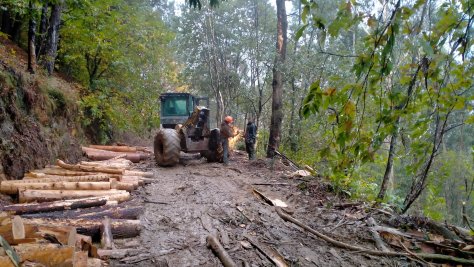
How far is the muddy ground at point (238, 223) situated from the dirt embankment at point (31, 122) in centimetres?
240

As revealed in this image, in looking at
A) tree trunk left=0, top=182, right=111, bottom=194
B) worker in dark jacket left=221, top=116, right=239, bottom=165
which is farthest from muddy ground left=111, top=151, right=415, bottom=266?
worker in dark jacket left=221, top=116, right=239, bottom=165

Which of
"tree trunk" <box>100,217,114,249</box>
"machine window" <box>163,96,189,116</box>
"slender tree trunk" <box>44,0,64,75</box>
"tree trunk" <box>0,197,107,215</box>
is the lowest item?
"tree trunk" <box>100,217,114,249</box>

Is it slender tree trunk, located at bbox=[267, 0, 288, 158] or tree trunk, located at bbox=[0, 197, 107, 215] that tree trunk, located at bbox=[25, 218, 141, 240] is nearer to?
tree trunk, located at bbox=[0, 197, 107, 215]

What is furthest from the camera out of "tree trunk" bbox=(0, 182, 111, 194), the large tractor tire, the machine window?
the machine window

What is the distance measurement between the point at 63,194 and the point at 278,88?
8.87m

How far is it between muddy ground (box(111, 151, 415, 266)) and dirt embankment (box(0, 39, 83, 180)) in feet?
7.86

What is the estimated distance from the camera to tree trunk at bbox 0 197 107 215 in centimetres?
459

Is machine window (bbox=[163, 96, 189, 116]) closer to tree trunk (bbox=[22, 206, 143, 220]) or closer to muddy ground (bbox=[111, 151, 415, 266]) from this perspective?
muddy ground (bbox=[111, 151, 415, 266])

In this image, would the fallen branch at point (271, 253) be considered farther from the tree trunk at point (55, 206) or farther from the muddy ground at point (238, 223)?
the tree trunk at point (55, 206)

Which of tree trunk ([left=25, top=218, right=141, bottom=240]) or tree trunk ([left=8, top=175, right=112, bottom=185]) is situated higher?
tree trunk ([left=8, top=175, right=112, bottom=185])

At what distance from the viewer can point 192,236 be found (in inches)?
183

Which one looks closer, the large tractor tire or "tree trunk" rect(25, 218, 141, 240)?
"tree trunk" rect(25, 218, 141, 240)

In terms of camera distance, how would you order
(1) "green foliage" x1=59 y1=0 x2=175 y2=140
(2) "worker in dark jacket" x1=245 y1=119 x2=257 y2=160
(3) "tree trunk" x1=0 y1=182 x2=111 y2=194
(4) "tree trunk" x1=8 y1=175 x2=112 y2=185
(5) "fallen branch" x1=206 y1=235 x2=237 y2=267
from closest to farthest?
1. (5) "fallen branch" x1=206 y1=235 x2=237 y2=267
2. (3) "tree trunk" x1=0 y1=182 x2=111 y2=194
3. (4) "tree trunk" x1=8 y1=175 x2=112 y2=185
4. (1) "green foliage" x1=59 y1=0 x2=175 y2=140
5. (2) "worker in dark jacket" x1=245 y1=119 x2=257 y2=160

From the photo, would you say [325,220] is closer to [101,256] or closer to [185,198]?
[185,198]
